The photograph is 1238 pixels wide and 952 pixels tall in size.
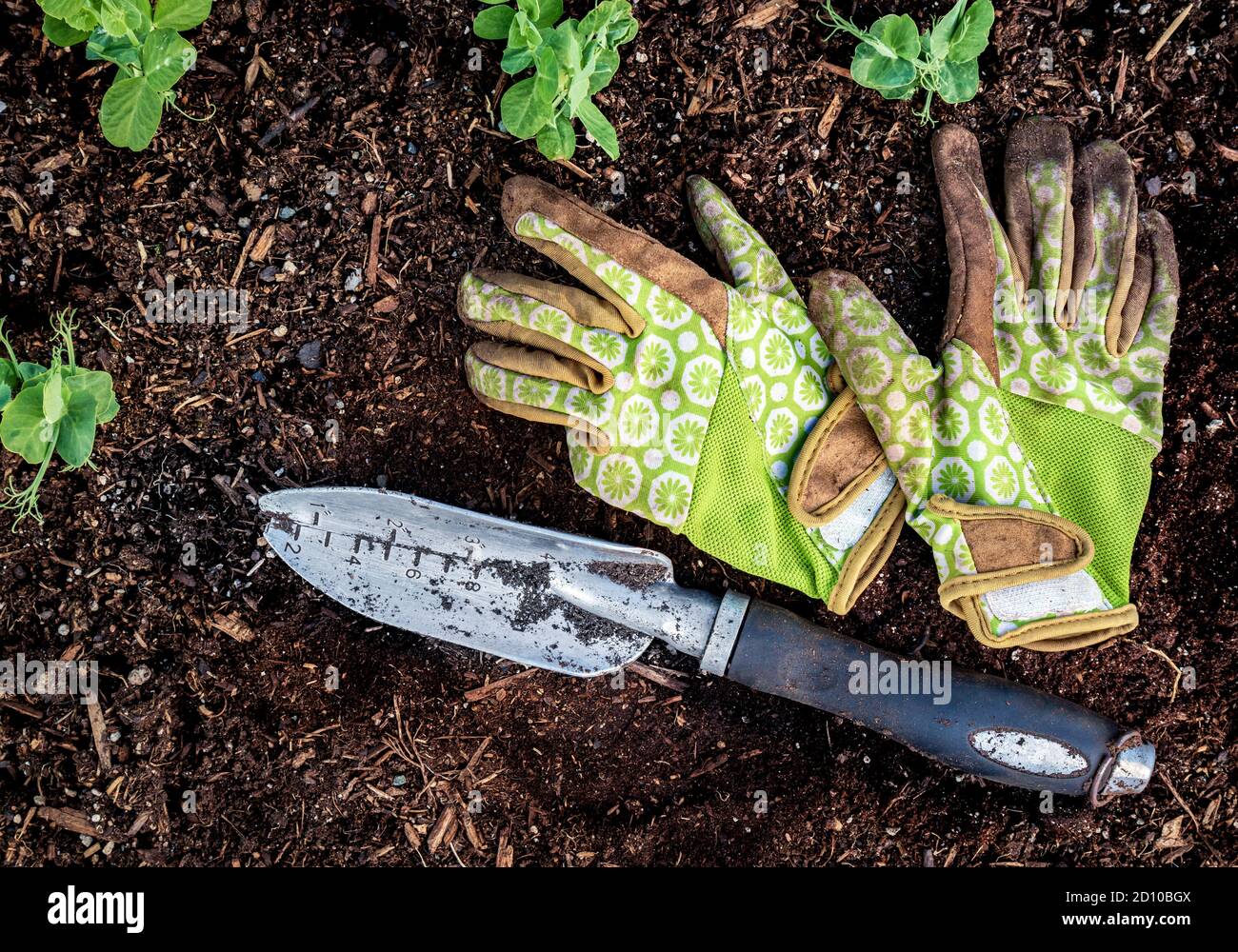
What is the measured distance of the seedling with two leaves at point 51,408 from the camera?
5.33 feet

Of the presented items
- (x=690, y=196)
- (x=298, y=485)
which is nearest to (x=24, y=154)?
(x=298, y=485)

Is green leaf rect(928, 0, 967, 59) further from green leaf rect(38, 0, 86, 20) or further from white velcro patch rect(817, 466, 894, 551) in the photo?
green leaf rect(38, 0, 86, 20)

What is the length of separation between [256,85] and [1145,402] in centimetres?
206

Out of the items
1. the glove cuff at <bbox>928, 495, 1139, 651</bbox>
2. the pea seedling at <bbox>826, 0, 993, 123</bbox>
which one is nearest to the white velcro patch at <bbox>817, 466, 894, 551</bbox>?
the glove cuff at <bbox>928, 495, 1139, 651</bbox>

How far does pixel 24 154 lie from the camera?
6.12 feet

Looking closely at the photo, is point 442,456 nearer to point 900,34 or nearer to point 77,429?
point 77,429

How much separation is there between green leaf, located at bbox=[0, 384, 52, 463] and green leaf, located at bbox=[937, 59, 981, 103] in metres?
1.96

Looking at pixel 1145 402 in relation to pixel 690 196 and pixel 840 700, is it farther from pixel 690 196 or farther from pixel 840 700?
pixel 690 196

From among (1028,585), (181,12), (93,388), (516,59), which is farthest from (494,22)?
(1028,585)

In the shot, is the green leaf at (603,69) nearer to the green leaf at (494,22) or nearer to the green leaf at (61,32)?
the green leaf at (494,22)

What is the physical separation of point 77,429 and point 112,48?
750 millimetres

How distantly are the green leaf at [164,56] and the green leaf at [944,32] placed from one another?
1515mm

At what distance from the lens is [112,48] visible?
1.68 m
